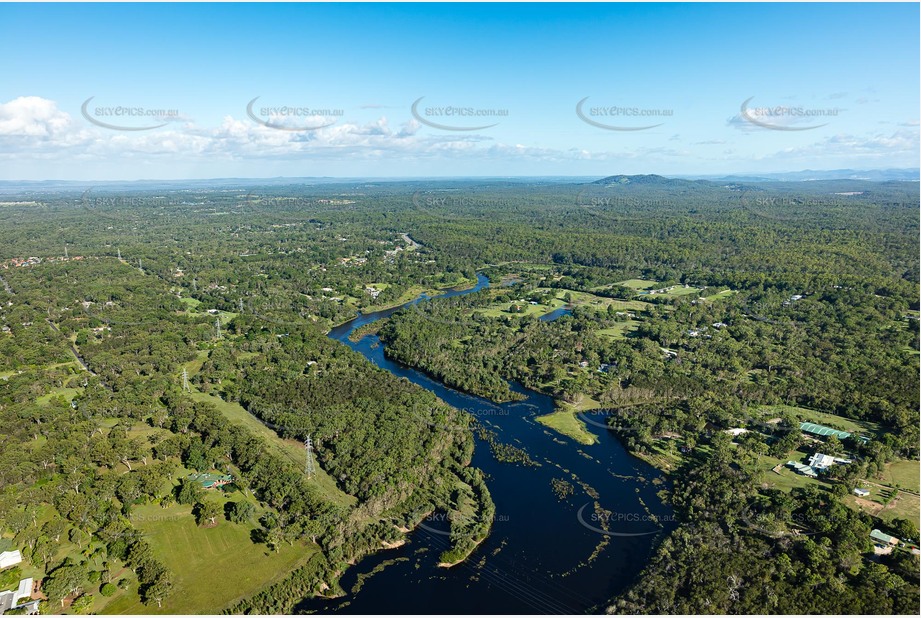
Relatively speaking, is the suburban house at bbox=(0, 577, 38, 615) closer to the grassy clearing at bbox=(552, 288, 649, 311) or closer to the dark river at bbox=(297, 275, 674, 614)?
the dark river at bbox=(297, 275, 674, 614)

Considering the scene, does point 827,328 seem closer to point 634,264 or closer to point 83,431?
point 634,264

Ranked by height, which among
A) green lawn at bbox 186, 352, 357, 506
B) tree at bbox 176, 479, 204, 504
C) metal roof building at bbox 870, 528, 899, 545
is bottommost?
metal roof building at bbox 870, 528, 899, 545

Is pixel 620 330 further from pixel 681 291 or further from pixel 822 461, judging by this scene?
pixel 822 461

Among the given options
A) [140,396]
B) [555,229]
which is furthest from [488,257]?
[140,396]

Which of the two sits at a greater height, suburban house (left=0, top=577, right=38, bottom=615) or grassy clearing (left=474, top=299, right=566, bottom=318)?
suburban house (left=0, top=577, right=38, bottom=615)

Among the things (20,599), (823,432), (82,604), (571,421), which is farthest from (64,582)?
(823,432)

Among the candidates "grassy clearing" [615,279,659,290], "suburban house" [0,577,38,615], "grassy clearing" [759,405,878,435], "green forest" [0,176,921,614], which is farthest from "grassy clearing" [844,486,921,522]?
"grassy clearing" [615,279,659,290]
